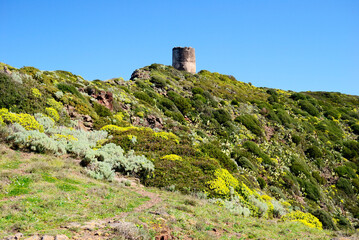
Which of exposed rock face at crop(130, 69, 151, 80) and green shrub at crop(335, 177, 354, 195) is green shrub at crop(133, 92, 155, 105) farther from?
green shrub at crop(335, 177, 354, 195)

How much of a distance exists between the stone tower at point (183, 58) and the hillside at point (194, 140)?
12.5 ft

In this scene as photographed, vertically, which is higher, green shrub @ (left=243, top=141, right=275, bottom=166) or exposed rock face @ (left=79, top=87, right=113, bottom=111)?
exposed rock face @ (left=79, top=87, right=113, bottom=111)

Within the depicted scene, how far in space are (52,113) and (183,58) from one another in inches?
1338

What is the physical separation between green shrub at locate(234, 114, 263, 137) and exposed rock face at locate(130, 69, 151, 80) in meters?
12.6

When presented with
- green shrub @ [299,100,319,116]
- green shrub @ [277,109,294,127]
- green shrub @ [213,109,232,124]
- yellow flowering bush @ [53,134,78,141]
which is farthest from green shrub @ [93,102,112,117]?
green shrub @ [299,100,319,116]

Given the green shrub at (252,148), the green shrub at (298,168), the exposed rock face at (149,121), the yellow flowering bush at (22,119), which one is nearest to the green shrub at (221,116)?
the green shrub at (252,148)

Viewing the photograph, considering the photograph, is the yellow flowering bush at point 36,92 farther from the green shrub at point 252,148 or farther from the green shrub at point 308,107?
the green shrub at point 308,107

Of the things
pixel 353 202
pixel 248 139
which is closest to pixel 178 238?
pixel 248 139

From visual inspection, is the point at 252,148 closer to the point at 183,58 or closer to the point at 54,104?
the point at 54,104

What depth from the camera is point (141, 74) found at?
3794 cm

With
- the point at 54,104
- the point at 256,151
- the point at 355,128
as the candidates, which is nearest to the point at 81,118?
the point at 54,104

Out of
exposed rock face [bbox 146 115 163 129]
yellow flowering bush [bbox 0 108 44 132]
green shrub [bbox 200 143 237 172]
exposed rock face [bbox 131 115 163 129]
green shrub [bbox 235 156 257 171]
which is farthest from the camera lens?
exposed rock face [bbox 146 115 163 129]

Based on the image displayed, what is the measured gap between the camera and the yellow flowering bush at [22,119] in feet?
46.2

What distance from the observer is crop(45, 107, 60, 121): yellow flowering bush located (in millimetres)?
16844
